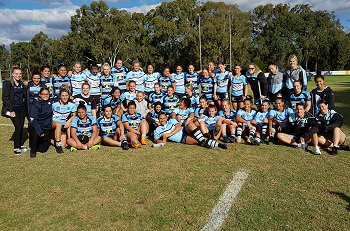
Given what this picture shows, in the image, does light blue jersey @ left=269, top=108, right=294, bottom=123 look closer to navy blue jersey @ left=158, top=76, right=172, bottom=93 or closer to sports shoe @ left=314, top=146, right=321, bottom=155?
sports shoe @ left=314, top=146, right=321, bottom=155

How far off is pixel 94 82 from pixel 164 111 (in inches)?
84.1

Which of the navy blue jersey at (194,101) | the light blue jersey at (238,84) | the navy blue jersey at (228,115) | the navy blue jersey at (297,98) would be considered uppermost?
the light blue jersey at (238,84)

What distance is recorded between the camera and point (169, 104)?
8.59 meters

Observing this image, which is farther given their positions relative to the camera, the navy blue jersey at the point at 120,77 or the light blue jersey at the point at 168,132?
the navy blue jersey at the point at 120,77

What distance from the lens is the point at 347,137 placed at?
782 cm

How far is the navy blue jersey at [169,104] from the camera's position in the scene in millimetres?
8578

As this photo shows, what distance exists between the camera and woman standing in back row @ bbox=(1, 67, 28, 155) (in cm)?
683

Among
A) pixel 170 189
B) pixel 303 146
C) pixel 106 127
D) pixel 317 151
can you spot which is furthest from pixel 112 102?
pixel 317 151

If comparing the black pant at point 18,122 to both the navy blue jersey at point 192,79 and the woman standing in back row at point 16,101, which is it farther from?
the navy blue jersey at point 192,79

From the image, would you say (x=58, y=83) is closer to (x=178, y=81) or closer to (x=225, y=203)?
(x=178, y=81)

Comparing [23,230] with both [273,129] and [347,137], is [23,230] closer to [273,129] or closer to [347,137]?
[273,129]

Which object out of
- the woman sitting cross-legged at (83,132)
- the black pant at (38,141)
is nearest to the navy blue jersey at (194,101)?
the woman sitting cross-legged at (83,132)

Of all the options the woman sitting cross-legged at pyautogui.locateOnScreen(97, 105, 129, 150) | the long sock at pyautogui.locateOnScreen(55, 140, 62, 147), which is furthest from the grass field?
the woman sitting cross-legged at pyautogui.locateOnScreen(97, 105, 129, 150)

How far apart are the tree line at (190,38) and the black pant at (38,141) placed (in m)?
34.2
